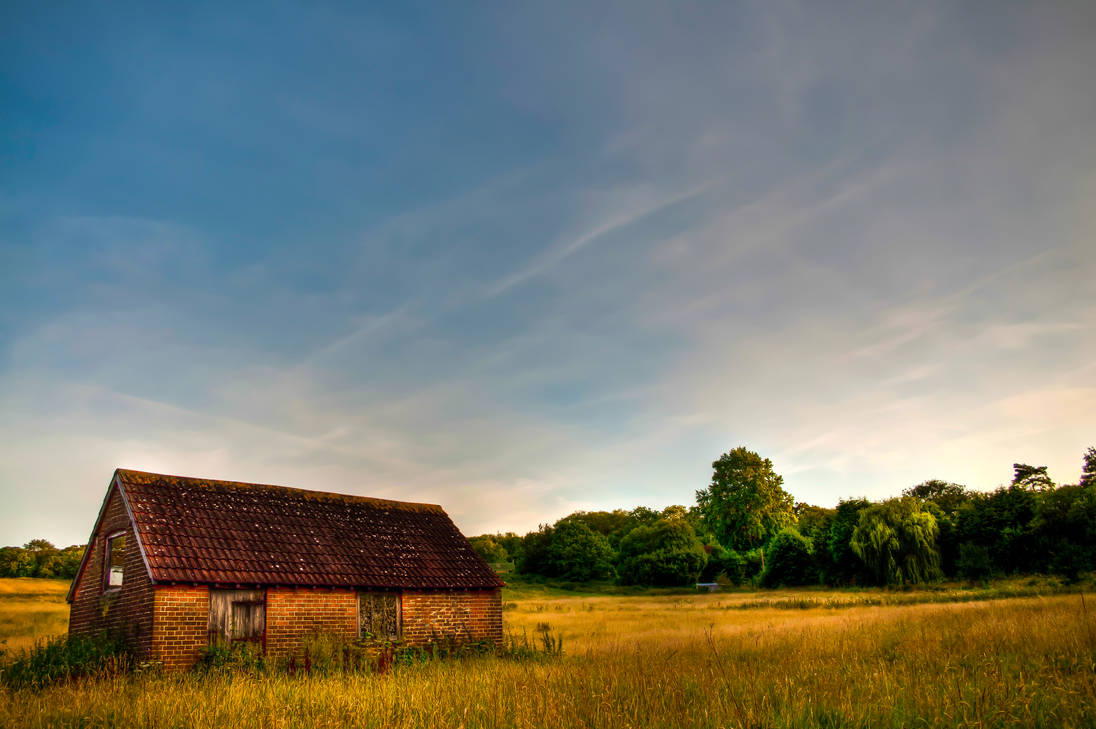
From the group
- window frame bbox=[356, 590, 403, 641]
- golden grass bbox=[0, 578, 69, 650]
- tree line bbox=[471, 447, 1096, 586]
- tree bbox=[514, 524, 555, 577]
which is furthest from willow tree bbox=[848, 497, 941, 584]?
tree bbox=[514, 524, 555, 577]

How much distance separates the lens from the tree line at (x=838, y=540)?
136ft

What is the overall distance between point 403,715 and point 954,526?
48020 mm

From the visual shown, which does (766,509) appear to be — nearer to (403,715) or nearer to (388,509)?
(388,509)

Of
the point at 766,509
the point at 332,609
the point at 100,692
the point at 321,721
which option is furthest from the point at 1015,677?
the point at 766,509

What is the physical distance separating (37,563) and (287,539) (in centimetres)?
5803

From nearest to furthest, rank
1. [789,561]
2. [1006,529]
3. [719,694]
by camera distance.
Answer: [719,694], [1006,529], [789,561]

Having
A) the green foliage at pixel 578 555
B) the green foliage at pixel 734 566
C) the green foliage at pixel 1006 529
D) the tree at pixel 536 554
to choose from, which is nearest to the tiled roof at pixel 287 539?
the green foliage at pixel 1006 529

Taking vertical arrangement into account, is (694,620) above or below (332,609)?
below

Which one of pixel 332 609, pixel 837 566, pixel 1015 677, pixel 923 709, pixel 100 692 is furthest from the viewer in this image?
pixel 837 566

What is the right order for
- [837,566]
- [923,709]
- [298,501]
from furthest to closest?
[837,566] < [298,501] < [923,709]

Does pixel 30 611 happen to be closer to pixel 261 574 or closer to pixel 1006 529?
pixel 261 574

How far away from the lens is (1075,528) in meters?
39.5

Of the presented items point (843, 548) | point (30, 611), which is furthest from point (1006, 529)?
point (30, 611)

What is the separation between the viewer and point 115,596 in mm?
20812
